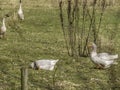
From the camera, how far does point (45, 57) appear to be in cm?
1153

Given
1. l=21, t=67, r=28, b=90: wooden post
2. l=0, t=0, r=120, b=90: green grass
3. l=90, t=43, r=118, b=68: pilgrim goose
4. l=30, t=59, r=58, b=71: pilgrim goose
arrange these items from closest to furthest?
1. l=21, t=67, r=28, b=90: wooden post
2. l=0, t=0, r=120, b=90: green grass
3. l=30, t=59, r=58, b=71: pilgrim goose
4. l=90, t=43, r=118, b=68: pilgrim goose

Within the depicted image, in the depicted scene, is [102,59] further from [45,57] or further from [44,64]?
[45,57]

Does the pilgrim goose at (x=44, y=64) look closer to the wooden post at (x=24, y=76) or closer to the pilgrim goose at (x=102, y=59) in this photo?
the pilgrim goose at (x=102, y=59)

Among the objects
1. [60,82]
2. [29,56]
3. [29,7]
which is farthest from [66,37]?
[29,7]

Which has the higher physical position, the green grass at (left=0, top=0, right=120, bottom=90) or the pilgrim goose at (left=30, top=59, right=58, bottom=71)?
the pilgrim goose at (left=30, top=59, right=58, bottom=71)

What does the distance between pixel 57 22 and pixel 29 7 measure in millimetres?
4989

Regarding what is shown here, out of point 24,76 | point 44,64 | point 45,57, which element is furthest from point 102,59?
point 24,76

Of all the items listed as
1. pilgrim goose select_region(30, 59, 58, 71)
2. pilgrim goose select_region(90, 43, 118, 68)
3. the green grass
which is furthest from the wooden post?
pilgrim goose select_region(90, 43, 118, 68)

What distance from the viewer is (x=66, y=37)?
1463 centimetres

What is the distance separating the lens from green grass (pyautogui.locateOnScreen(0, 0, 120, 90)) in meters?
8.80

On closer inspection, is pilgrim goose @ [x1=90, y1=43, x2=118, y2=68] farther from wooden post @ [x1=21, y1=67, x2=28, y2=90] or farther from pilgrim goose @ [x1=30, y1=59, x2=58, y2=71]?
wooden post @ [x1=21, y1=67, x2=28, y2=90]

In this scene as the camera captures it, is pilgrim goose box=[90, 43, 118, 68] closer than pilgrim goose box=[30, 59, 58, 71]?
No

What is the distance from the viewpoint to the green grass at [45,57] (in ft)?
28.9

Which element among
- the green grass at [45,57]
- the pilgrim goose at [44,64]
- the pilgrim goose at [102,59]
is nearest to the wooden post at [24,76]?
the green grass at [45,57]
